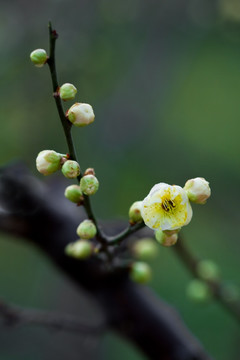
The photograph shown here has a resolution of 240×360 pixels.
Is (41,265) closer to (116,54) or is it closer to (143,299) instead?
(116,54)

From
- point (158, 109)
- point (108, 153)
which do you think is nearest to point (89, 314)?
point (108, 153)

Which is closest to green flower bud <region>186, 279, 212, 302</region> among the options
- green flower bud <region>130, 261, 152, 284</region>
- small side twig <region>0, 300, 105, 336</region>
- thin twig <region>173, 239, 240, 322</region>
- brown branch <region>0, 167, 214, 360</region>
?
thin twig <region>173, 239, 240, 322</region>

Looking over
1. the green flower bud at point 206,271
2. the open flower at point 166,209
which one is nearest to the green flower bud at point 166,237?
the open flower at point 166,209

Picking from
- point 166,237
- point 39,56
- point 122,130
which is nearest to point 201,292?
point 166,237

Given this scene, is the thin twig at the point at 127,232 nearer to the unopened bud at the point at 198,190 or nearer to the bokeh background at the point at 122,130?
the unopened bud at the point at 198,190

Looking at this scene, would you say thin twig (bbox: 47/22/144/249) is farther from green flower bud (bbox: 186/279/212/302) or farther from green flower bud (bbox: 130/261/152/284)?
green flower bud (bbox: 186/279/212/302)

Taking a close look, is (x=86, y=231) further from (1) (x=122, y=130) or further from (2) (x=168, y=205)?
(1) (x=122, y=130)
